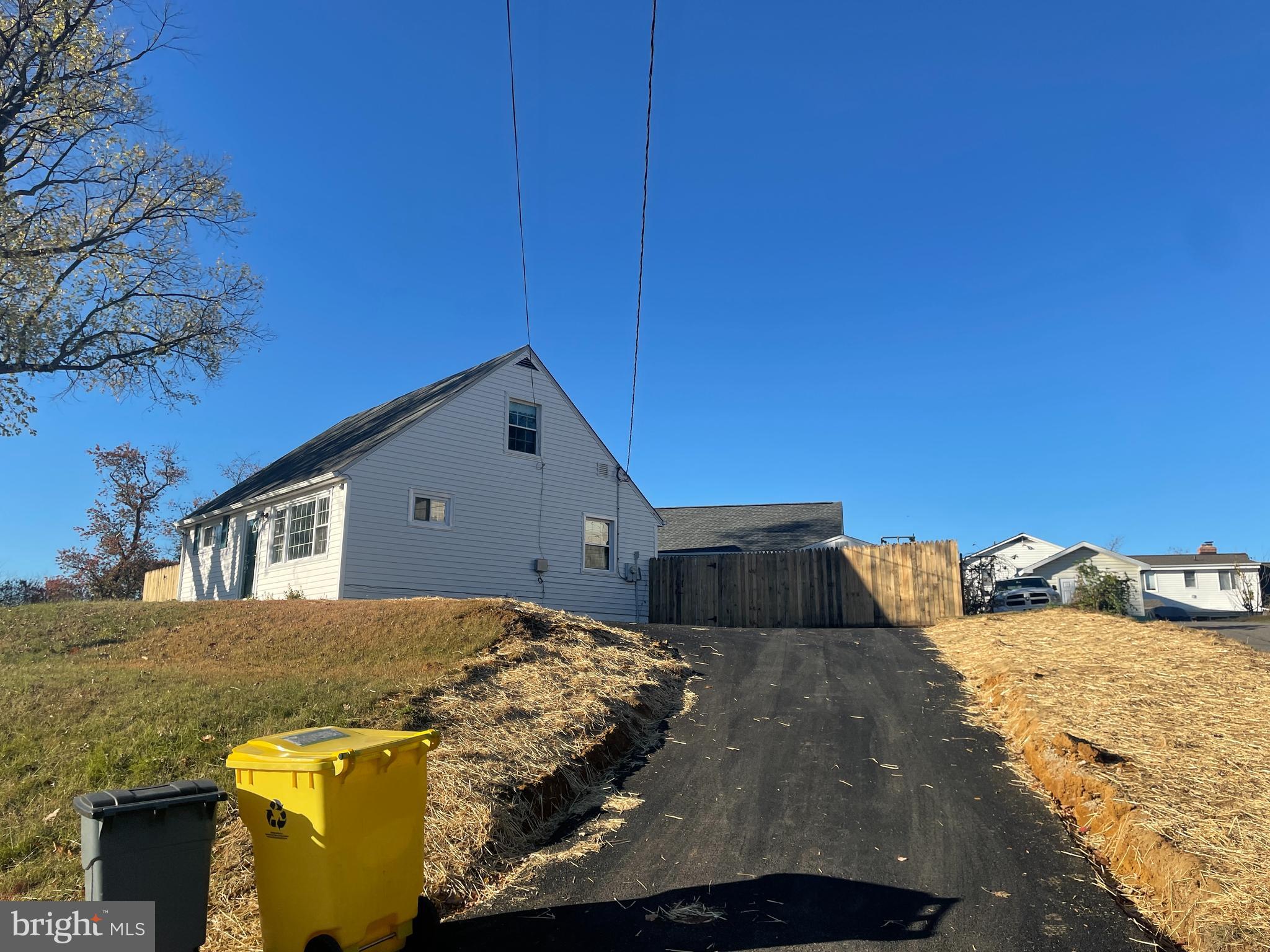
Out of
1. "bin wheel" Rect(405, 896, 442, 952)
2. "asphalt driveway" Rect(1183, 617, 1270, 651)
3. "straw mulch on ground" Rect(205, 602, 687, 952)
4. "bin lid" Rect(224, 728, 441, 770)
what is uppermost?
"asphalt driveway" Rect(1183, 617, 1270, 651)

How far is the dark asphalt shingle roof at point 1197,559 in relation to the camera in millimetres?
44562

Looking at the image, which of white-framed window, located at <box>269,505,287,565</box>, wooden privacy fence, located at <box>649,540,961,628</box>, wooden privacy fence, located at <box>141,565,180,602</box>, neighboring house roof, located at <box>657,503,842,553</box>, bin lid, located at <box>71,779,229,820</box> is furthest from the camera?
neighboring house roof, located at <box>657,503,842,553</box>

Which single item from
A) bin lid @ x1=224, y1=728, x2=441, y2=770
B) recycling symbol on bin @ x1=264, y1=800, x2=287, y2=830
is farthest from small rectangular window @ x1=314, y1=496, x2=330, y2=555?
recycling symbol on bin @ x1=264, y1=800, x2=287, y2=830

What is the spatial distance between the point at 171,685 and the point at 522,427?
1242 centimetres

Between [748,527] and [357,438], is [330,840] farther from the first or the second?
[748,527]

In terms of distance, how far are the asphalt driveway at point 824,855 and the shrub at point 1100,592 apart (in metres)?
14.2

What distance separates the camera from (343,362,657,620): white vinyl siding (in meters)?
17.3

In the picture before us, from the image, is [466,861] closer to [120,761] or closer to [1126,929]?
[120,761]

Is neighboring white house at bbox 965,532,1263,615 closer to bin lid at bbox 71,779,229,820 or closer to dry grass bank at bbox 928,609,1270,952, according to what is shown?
dry grass bank at bbox 928,609,1270,952

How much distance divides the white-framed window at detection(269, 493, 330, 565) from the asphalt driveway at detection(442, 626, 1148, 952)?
11201 millimetres

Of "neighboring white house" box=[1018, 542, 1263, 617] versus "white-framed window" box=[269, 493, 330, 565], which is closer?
"white-framed window" box=[269, 493, 330, 565]

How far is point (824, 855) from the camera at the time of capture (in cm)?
577

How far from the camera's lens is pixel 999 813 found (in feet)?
21.1

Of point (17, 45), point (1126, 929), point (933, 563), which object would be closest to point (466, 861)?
point (1126, 929)
